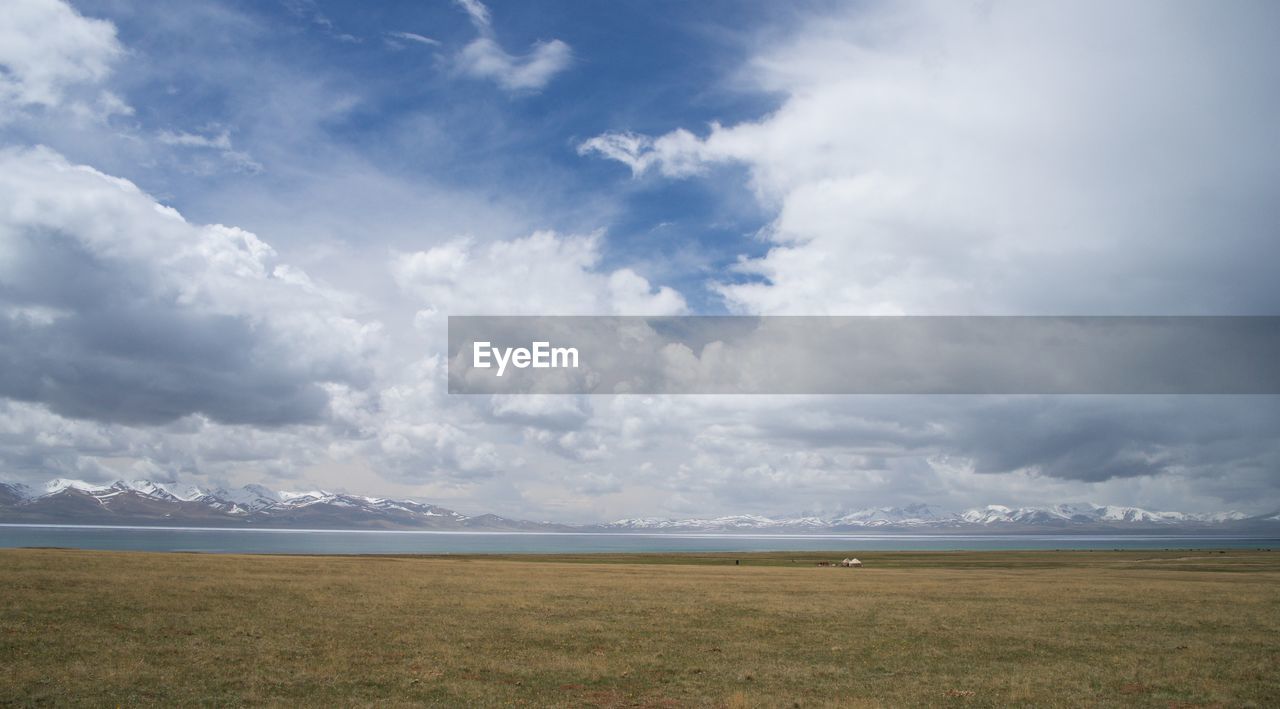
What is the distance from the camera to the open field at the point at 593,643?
24812mm

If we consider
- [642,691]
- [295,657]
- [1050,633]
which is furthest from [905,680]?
[295,657]

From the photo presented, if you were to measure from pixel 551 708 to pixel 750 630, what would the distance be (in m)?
17.4

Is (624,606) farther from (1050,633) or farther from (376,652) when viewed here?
(1050,633)

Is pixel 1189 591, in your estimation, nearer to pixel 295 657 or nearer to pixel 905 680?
pixel 905 680

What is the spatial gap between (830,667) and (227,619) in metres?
28.1

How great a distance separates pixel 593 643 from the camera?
3350 centimetres

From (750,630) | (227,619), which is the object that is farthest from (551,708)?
(227,619)

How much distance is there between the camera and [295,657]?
94.1ft

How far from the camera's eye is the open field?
2481 centimetres

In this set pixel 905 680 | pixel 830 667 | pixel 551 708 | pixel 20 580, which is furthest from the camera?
pixel 20 580

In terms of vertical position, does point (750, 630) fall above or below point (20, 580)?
below

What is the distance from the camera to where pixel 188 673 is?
25719 millimetres

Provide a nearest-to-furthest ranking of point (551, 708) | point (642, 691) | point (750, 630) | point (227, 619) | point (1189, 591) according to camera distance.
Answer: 1. point (551, 708)
2. point (642, 691)
3. point (227, 619)
4. point (750, 630)
5. point (1189, 591)

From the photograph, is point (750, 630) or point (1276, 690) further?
point (750, 630)
